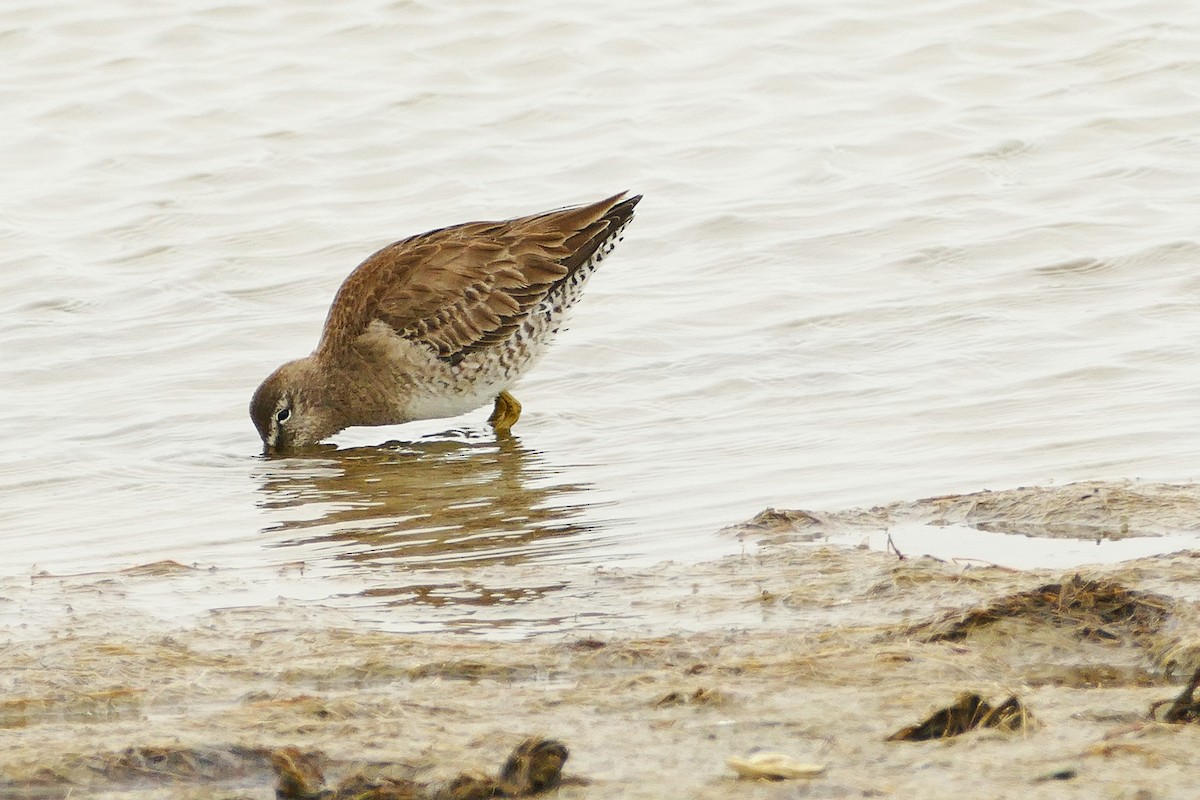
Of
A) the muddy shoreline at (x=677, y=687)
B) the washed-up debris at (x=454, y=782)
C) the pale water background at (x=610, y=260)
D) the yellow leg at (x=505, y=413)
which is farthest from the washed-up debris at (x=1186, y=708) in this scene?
the yellow leg at (x=505, y=413)

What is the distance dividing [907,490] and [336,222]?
614cm

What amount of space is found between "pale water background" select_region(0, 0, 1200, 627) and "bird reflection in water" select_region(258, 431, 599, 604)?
0.03 meters

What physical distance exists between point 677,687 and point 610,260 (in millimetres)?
7414

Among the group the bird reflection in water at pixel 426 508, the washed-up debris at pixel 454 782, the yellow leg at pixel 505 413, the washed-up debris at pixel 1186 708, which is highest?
the washed-up debris at pixel 454 782

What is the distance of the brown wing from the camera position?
9.54 m

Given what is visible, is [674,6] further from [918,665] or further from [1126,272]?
[918,665]

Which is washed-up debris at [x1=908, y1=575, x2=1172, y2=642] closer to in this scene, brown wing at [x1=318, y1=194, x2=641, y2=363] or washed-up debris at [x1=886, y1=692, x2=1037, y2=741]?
washed-up debris at [x1=886, y1=692, x2=1037, y2=741]

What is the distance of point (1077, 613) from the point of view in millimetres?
4957

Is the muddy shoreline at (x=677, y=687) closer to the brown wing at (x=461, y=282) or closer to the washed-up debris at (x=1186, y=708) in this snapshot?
the washed-up debris at (x=1186, y=708)

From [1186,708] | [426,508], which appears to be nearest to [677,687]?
[1186,708]

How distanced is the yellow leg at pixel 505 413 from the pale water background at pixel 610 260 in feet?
0.35

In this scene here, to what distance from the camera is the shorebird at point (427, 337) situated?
948cm

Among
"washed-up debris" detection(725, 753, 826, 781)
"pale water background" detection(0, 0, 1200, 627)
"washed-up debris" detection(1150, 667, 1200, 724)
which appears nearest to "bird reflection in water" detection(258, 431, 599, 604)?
"pale water background" detection(0, 0, 1200, 627)

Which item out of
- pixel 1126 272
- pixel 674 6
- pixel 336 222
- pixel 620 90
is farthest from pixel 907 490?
pixel 674 6
